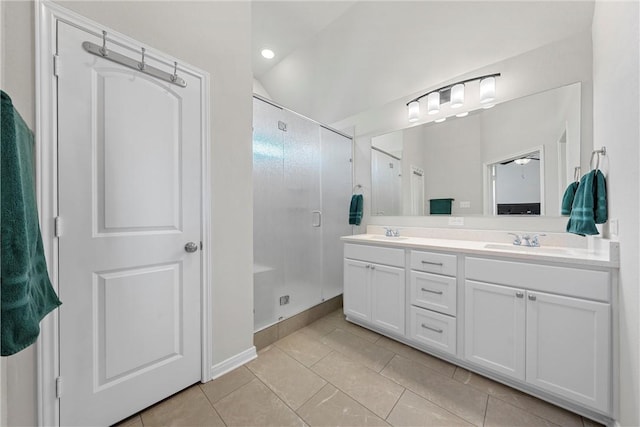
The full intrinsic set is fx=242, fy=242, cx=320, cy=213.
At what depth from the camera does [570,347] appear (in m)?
1.30

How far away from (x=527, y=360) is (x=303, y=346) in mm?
1509

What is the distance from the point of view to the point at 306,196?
2.47 meters

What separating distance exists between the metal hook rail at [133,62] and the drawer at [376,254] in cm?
183

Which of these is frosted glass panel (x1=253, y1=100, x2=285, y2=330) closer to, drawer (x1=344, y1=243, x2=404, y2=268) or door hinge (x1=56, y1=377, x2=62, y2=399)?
drawer (x1=344, y1=243, x2=404, y2=268)

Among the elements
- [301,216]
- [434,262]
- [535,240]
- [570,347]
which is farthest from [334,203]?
[570,347]

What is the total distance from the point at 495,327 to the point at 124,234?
7.37 feet

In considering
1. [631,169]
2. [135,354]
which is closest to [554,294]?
[631,169]

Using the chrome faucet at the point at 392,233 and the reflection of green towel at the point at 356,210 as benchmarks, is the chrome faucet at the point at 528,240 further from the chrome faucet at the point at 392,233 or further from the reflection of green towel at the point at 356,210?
the reflection of green towel at the point at 356,210

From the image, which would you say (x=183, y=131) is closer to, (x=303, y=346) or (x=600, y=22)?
(x=303, y=346)

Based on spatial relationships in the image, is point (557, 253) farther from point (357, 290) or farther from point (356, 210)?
point (356, 210)

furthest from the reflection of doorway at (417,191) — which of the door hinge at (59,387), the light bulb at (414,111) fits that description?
the door hinge at (59,387)

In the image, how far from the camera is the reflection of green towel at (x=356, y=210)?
290 centimetres

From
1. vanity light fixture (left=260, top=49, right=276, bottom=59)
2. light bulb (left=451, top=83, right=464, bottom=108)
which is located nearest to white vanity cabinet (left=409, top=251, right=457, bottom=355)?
light bulb (left=451, top=83, right=464, bottom=108)

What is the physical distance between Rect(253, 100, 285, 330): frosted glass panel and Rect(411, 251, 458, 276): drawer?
1166 mm
